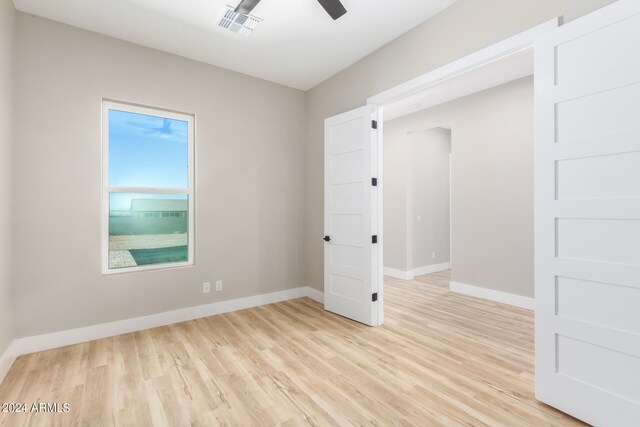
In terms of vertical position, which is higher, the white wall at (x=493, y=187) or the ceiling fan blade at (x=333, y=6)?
the ceiling fan blade at (x=333, y=6)

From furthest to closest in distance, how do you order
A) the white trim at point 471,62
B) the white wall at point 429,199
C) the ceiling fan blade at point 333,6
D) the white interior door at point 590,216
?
the white wall at point 429,199
the ceiling fan blade at point 333,6
the white trim at point 471,62
the white interior door at point 590,216

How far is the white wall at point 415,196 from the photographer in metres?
5.38

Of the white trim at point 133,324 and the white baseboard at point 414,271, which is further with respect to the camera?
the white baseboard at point 414,271

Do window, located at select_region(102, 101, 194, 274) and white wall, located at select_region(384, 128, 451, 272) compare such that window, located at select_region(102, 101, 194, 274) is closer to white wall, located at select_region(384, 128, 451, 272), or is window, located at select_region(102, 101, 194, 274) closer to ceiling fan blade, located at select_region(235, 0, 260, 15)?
ceiling fan blade, located at select_region(235, 0, 260, 15)

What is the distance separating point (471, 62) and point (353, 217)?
1.81 meters

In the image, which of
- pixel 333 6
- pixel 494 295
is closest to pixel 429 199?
pixel 494 295

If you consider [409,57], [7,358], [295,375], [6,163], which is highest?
[409,57]

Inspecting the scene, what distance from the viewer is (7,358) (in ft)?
7.72

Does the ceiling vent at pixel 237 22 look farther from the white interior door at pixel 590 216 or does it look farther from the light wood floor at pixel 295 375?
the light wood floor at pixel 295 375

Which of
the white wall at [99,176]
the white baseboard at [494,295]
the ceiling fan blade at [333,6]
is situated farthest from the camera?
the white baseboard at [494,295]

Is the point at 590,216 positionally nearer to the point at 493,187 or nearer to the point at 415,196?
the point at 493,187

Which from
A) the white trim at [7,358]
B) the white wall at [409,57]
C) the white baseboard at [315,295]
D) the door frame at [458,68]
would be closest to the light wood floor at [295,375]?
the white trim at [7,358]

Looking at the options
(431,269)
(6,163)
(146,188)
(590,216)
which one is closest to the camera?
(590,216)

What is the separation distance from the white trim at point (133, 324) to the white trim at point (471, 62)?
2.67 meters
